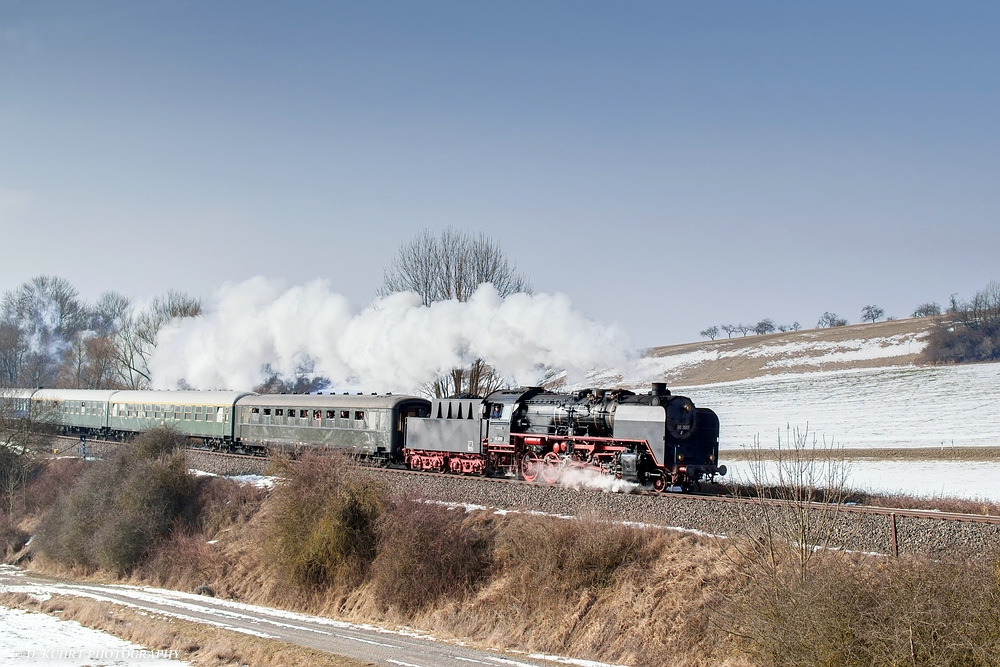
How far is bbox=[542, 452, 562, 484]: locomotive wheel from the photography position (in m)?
23.3

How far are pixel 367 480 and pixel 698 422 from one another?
31.6 feet

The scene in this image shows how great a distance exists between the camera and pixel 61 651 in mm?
18359

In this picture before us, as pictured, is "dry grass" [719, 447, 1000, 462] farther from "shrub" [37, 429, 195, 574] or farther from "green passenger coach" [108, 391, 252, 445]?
"green passenger coach" [108, 391, 252, 445]

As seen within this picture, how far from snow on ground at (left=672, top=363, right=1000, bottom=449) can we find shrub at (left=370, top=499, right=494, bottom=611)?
71.5ft

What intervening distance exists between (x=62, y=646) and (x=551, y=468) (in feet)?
42.6

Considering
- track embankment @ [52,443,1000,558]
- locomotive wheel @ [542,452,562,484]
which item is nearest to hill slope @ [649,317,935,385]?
locomotive wheel @ [542,452,562,484]

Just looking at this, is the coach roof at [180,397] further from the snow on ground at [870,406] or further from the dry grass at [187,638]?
the snow on ground at [870,406]

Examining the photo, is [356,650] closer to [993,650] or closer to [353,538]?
[353,538]

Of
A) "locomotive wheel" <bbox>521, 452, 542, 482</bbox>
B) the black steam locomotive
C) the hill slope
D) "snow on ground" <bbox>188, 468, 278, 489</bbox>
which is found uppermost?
the hill slope

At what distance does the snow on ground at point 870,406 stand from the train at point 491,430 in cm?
1647

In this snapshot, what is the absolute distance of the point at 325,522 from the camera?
2303 centimetres

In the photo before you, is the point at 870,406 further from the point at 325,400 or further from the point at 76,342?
the point at 76,342

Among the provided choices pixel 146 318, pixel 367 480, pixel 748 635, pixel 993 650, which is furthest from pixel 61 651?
pixel 146 318

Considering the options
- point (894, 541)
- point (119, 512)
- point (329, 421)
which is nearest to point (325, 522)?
point (329, 421)
